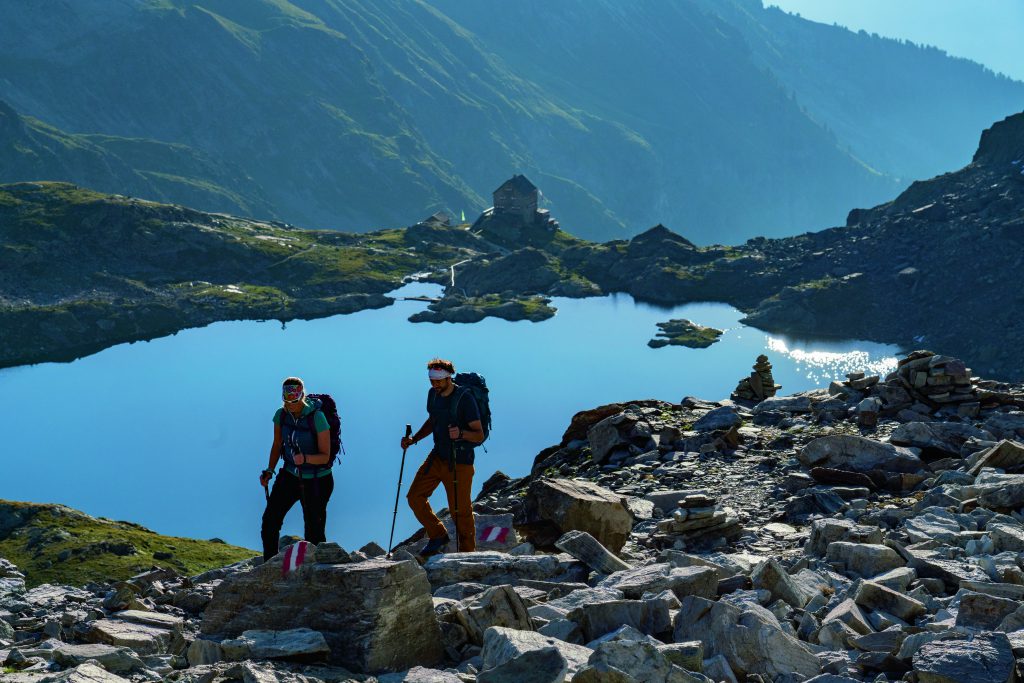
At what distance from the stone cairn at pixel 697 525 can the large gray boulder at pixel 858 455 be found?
199 inches

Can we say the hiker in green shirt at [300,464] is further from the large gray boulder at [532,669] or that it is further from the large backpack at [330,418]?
the large gray boulder at [532,669]

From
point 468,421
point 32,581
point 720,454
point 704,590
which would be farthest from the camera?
point 32,581

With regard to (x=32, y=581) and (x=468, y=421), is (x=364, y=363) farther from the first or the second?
(x=468, y=421)

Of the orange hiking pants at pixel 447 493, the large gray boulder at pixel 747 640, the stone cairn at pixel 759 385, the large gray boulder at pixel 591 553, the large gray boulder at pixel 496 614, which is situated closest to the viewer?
the large gray boulder at pixel 747 640

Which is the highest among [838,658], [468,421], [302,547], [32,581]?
[32,581]

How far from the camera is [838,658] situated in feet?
34.7

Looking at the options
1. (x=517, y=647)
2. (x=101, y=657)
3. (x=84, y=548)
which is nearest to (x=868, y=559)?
(x=517, y=647)

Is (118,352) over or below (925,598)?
over

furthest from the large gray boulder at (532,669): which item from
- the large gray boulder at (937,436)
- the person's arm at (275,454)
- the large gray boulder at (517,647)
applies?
the large gray boulder at (937,436)

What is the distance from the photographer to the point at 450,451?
16.7 meters

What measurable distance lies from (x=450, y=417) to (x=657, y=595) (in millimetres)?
5502

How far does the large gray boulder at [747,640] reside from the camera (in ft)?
33.6

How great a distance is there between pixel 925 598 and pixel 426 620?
644cm

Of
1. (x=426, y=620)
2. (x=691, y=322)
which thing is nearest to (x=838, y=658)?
(x=426, y=620)
